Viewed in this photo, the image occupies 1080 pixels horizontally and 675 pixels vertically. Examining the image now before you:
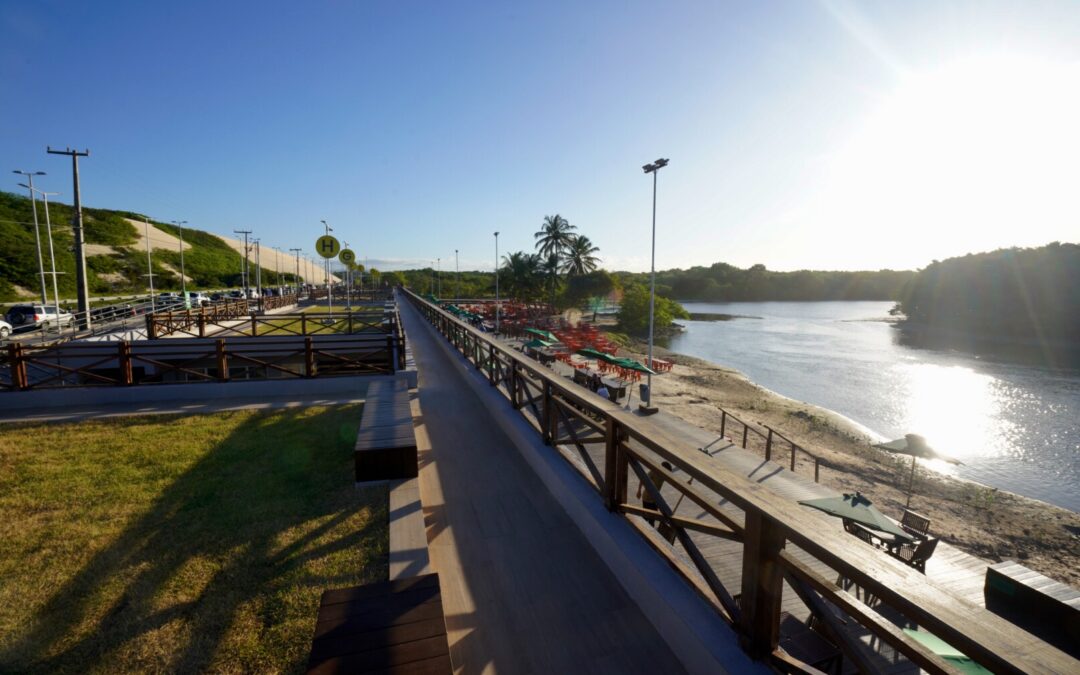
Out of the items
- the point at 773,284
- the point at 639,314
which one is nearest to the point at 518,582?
the point at 639,314

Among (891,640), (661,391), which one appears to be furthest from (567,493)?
(661,391)

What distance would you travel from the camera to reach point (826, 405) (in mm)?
29969

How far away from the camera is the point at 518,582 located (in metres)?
3.62

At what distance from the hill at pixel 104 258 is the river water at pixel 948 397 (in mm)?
68517

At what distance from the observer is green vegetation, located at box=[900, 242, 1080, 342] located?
67500 millimetres

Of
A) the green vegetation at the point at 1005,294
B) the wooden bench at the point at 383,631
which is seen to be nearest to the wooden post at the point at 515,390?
the wooden bench at the point at 383,631

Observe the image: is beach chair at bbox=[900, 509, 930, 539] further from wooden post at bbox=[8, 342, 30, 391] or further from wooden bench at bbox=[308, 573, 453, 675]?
wooden post at bbox=[8, 342, 30, 391]

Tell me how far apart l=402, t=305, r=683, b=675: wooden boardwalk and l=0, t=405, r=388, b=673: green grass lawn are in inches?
26.2

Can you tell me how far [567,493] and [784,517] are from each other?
263 centimetres

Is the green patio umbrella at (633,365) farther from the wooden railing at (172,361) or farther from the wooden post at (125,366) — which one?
the wooden post at (125,366)

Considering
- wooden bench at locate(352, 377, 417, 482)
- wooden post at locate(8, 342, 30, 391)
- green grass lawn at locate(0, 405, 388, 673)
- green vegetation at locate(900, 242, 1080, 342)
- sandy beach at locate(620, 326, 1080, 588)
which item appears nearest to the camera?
green grass lawn at locate(0, 405, 388, 673)

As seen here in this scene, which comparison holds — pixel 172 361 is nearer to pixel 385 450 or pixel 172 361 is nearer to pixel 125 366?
pixel 125 366

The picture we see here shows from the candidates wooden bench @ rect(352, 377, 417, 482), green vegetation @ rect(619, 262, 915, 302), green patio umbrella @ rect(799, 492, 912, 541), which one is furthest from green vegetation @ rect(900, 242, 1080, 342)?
wooden bench @ rect(352, 377, 417, 482)

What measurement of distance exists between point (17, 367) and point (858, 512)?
Result: 15076 millimetres
